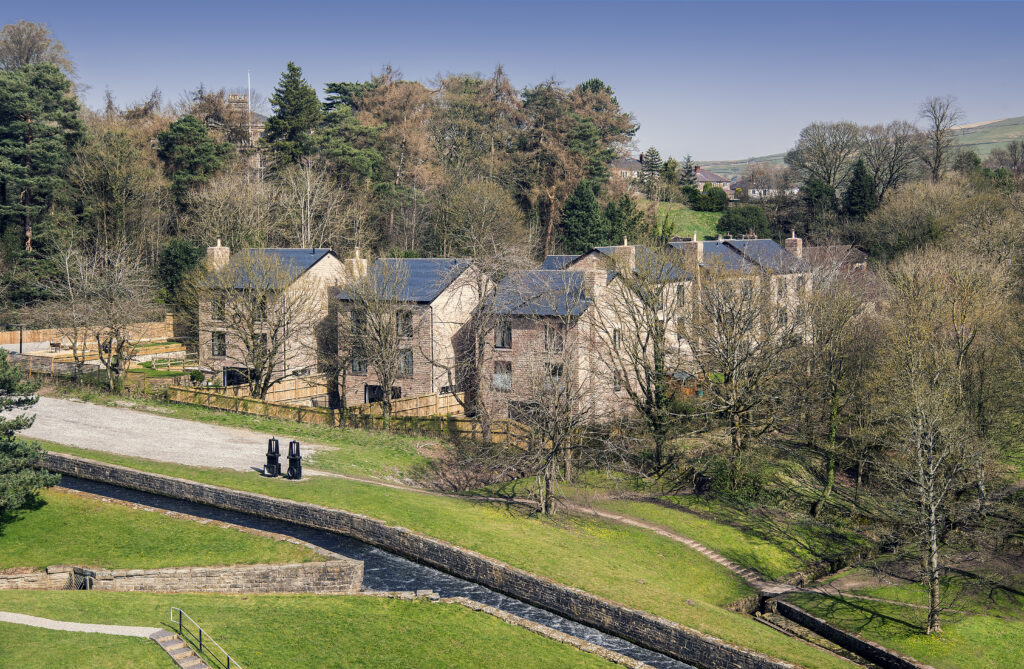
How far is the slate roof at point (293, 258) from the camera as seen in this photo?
57.7 m

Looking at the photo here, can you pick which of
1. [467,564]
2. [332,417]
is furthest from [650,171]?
[467,564]

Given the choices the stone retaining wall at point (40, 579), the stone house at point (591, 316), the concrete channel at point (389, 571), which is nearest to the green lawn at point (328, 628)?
the concrete channel at point (389, 571)

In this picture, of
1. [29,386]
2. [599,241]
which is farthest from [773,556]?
[599,241]

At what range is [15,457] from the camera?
33.7 meters

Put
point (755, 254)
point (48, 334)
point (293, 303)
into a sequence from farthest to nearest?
point (48, 334), point (755, 254), point (293, 303)

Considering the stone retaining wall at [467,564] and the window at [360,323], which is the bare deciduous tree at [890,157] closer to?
the window at [360,323]

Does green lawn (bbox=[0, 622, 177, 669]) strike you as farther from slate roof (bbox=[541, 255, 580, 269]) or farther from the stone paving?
slate roof (bbox=[541, 255, 580, 269])

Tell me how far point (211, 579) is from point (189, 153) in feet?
237

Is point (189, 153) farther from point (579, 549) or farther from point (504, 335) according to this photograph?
point (579, 549)

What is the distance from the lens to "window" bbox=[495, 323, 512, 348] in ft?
176

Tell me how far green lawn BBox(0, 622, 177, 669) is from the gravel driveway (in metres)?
17.7

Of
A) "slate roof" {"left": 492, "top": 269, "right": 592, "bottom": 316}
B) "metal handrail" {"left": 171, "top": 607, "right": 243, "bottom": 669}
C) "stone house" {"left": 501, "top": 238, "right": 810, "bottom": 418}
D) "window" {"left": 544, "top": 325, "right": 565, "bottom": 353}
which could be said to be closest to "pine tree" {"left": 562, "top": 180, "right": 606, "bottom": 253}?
"stone house" {"left": 501, "top": 238, "right": 810, "bottom": 418}

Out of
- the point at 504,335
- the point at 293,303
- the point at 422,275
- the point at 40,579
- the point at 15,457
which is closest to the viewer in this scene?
the point at 40,579

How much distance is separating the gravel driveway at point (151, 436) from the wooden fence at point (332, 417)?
3087 mm
